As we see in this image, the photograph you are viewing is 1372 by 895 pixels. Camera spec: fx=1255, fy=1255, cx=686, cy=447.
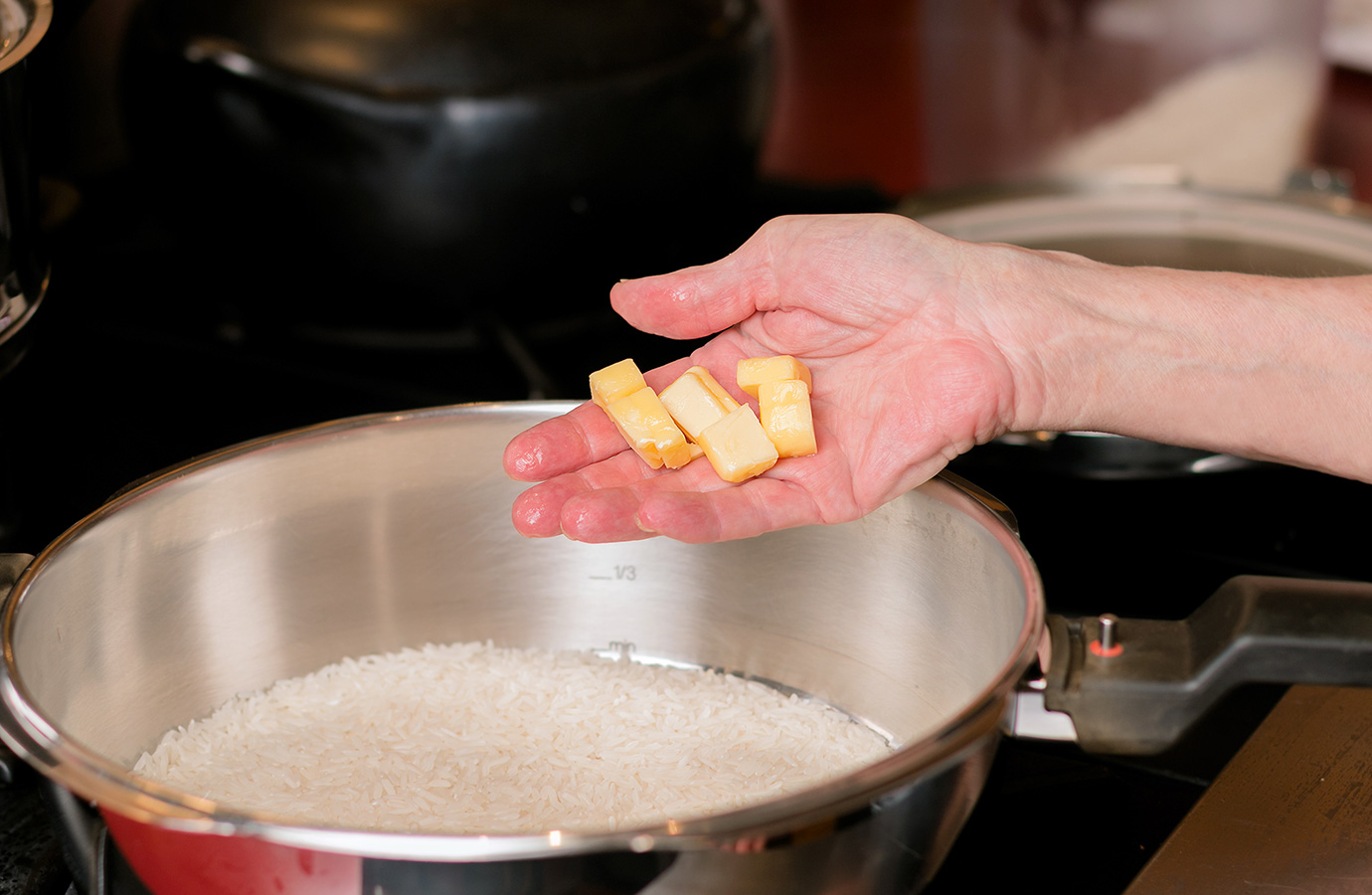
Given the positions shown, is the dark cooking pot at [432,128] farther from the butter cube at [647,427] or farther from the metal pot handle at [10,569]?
the metal pot handle at [10,569]

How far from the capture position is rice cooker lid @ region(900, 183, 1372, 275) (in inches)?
50.8

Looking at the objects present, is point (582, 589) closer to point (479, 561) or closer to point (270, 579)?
point (479, 561)

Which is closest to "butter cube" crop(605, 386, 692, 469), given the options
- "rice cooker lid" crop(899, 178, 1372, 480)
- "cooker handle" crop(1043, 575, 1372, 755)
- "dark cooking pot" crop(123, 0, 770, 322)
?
"cooker handle" crop(1043, 575, 1372, 755)

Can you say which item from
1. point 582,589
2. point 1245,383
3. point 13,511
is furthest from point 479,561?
point 1245,383

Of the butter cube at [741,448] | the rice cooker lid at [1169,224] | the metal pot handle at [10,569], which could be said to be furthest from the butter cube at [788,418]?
the rice cooker lid at [1169,224]

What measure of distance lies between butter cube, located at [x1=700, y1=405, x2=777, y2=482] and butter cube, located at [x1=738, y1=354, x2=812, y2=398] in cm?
5

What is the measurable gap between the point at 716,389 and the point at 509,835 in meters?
0.44

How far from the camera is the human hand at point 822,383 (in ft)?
2.45

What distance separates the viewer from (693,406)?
2.69 feet

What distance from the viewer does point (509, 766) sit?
0.74 m

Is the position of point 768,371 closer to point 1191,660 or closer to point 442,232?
point 1191,660

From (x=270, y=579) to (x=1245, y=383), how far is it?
0.64 m

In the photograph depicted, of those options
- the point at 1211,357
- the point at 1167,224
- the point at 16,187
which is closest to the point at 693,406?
the point at 1211,357

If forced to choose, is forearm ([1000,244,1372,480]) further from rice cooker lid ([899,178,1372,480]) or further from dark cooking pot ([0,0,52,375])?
dark cooking pot ([0,0,52,375])
